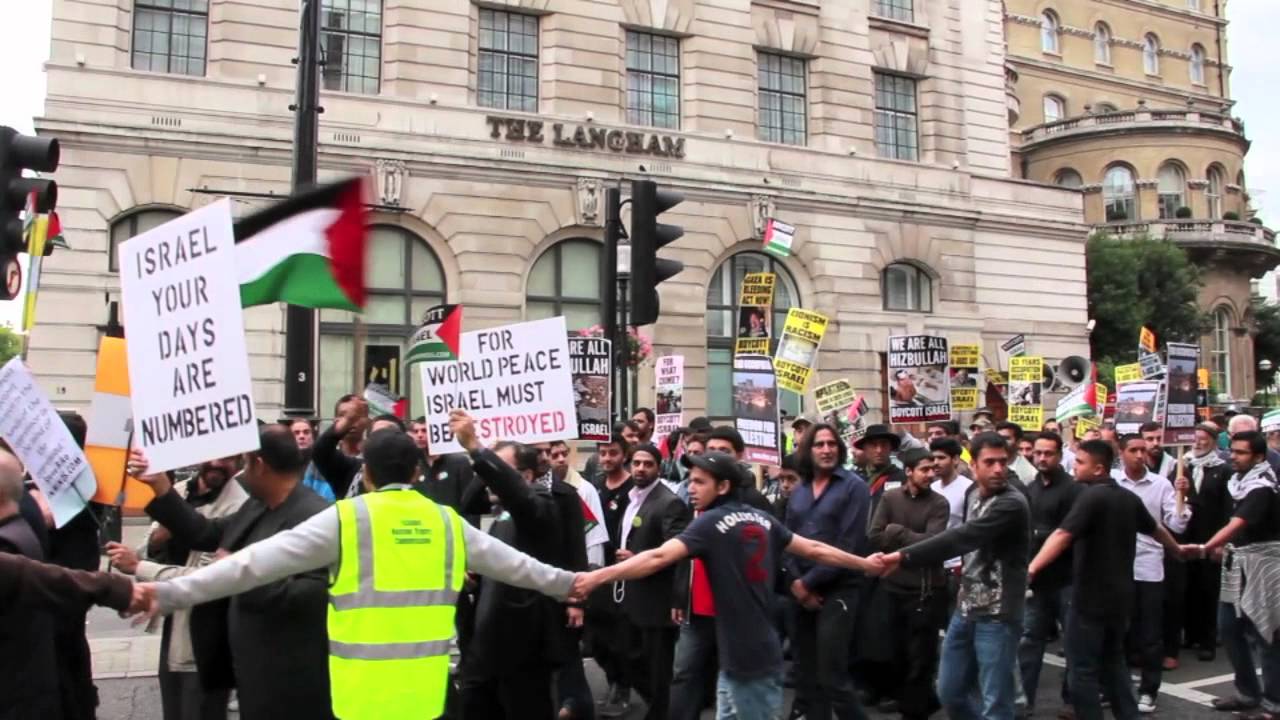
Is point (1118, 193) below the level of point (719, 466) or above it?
above

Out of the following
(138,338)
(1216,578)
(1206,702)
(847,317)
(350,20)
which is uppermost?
(350,20)

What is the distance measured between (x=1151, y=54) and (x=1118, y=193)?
576 inches

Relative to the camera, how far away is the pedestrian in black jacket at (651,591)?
7180 millimetres

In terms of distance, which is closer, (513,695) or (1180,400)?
(513,695)

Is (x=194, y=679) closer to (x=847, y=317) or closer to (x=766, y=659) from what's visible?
(x=766, y=659)

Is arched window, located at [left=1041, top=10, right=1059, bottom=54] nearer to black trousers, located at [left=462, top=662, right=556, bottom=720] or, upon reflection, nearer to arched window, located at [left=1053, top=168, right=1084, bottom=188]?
arched window, located at [left=1053, top=168, right=1084, bottom=188]

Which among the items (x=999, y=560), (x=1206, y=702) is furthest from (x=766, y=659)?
(x=1206, y=702)

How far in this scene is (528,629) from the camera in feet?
19.7

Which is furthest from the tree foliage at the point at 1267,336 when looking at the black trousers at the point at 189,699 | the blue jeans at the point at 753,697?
the black trousers at the point at 189,699


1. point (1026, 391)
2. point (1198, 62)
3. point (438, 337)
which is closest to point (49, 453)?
point (438, 337)

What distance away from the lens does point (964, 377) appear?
16.9 m

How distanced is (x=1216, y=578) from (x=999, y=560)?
213 inches

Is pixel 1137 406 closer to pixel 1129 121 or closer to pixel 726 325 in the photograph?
pixel 726 325

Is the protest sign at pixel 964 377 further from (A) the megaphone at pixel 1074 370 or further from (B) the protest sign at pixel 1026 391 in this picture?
(A) the megaphone at pixel 1074 370
